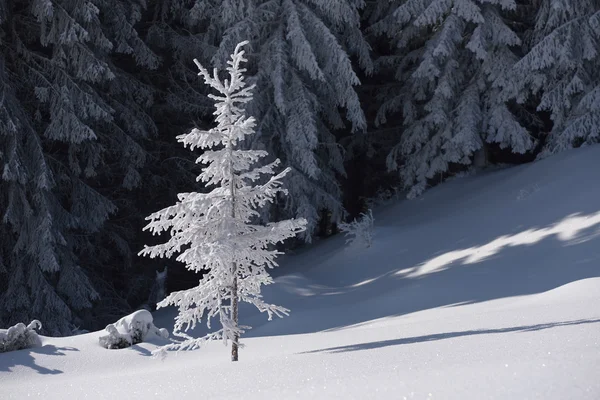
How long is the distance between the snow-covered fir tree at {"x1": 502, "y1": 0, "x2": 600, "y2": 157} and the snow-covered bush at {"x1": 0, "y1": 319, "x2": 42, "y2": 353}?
432 inches

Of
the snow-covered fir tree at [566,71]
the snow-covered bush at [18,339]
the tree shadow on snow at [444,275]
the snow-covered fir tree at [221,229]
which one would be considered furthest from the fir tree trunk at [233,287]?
the snow-covered fir tree at [566,71]

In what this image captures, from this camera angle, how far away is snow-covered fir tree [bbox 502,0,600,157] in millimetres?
14109

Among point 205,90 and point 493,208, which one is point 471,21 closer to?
point 493,208

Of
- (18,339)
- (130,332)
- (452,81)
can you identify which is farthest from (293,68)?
(18,339)

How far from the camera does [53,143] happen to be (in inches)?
572

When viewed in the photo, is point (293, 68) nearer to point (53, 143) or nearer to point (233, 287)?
point (53, 143)

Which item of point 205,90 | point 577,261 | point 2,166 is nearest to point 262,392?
point 577,261

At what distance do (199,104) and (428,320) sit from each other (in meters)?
10.2

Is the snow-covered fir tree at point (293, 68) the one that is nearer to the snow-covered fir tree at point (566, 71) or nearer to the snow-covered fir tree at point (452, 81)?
the snow-covered fir tree at point (452, 81)

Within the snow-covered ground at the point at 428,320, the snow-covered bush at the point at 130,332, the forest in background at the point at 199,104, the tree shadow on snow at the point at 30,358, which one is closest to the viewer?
the snow-covered ground at the point at 428,320

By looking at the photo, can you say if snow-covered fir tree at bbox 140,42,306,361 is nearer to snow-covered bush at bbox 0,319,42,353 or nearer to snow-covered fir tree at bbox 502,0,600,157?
snow-covered bush at bbox 0,319,42,353

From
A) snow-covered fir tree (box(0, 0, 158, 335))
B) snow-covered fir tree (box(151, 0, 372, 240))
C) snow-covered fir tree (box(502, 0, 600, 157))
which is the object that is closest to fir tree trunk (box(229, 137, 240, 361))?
snow-covered fir tree (box(0, 0, 158, 335))

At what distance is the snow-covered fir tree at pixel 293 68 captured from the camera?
14.5 meters

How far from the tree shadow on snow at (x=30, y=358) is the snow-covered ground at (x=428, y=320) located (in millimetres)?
29
